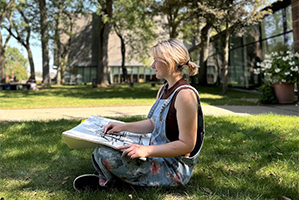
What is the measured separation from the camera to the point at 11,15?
32.1m

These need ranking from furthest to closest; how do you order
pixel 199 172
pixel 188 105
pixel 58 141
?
1. pixel 58 141
2. pixel 199 172
3. pixel 188 105

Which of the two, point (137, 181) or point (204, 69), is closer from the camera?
point (137, 181)

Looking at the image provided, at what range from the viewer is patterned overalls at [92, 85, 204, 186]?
2311 millimetres

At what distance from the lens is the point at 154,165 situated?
2.45 metres

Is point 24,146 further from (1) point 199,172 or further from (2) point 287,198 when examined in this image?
(2) point 287,198

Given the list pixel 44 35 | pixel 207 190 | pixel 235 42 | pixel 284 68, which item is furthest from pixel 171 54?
pixel 44 35

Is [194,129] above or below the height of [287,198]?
above

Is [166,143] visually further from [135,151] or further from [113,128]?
[113,128]

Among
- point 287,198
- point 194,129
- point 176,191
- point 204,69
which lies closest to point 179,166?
point 176,191

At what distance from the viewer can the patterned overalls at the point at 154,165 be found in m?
2.31

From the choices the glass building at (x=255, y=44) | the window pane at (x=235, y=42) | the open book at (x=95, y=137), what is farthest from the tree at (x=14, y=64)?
the open book at (x=95, y=137)

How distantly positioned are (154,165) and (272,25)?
613 inches

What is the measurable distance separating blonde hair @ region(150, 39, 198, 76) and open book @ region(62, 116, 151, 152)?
0.76 m

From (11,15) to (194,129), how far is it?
115 ft
